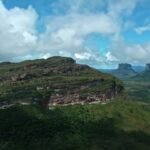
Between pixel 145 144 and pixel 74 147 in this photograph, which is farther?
pixel 145 144

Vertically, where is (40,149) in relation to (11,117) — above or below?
below

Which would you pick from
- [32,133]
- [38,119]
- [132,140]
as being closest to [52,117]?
[38,119]

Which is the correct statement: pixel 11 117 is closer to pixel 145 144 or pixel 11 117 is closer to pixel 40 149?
pixel 40 149

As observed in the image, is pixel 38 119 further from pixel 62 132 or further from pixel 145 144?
pixel 145 144

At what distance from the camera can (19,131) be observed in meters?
180

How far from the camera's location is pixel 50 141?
578 feet

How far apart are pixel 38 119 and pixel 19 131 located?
1408cm

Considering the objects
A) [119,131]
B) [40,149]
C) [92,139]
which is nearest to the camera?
[40,149]

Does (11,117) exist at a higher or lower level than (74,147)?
higher

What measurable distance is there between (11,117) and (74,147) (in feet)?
111

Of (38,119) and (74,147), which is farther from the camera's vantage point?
(38,119)

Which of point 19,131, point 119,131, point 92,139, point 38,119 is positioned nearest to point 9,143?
point 19,131

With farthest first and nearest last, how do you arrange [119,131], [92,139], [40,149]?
[119,131] → [92,139] → [40,149]

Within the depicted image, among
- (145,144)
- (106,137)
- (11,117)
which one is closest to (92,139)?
(106,137)
